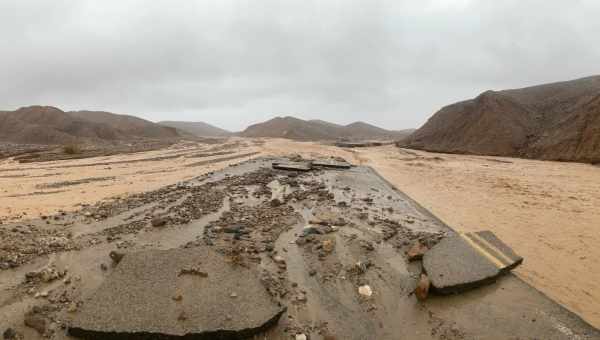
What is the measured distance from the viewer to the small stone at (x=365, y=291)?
151 inches

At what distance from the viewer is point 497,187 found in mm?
10086

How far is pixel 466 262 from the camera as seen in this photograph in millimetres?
4258

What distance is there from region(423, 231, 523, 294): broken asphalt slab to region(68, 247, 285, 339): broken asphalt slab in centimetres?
202

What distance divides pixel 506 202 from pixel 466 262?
4.88m

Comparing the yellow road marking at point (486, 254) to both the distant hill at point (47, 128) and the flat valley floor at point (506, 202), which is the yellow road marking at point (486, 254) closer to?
the flat valley floor at point (506, 202)

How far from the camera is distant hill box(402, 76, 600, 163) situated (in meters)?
17.8

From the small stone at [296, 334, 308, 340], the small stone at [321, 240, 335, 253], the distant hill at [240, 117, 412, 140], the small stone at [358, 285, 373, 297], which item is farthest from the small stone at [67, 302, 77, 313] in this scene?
the distant hill at [240, 117, 412, 140]

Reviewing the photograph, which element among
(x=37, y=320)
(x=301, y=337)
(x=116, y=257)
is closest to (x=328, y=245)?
(x=301, y=337)

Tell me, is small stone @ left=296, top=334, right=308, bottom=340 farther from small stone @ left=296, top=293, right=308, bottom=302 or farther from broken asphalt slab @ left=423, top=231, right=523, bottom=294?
broken asphalt slab @ left=423, top=231, right=523, bottom=294

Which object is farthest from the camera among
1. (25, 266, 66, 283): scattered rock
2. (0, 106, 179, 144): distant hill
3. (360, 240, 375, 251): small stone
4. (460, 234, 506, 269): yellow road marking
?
(0, 106, 179, 144): distant hill

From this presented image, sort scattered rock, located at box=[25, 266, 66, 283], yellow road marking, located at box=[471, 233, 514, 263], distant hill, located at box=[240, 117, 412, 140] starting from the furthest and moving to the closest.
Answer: distant hill, located at box=[240, 117, 412, 140]
yellow road marking, located at box=[471, 233, 514, 263]
scattered rock, located at box=[25, 266, 66, 283]

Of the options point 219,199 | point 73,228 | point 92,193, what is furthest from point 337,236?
point 92,193

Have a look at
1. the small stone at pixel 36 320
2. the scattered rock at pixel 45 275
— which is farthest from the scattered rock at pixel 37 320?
the scattered rock at pixel 45 275

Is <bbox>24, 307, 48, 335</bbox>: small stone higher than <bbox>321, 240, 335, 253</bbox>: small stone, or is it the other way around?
<bbox>321, 240, 335, 253</bbox>: small stone
